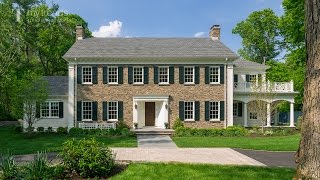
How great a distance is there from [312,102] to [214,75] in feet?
81.3

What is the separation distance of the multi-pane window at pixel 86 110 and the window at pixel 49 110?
2410mm

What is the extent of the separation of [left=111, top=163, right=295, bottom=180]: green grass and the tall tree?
150ft

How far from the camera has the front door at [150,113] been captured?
30875 mm

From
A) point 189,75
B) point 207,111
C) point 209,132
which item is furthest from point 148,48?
point 209,132

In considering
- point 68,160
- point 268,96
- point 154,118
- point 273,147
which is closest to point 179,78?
point 154,118

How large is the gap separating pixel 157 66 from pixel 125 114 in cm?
472

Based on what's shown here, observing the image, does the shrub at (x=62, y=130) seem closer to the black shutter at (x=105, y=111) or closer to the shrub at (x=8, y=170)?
the black shutter at (x=105, y=111)

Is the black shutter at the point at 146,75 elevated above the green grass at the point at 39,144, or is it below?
above

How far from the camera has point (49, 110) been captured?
99.9 feet

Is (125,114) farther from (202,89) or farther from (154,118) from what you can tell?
(202,89)

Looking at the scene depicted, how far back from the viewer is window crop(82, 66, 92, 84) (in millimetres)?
29742

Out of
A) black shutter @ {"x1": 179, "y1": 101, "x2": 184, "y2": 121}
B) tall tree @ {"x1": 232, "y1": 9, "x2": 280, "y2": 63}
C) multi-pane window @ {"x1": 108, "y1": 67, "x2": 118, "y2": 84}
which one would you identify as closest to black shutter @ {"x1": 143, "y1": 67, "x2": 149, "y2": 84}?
multi-pane window @ {"x1": 108, "y1": 67, "x2": 118, "y2": 84}

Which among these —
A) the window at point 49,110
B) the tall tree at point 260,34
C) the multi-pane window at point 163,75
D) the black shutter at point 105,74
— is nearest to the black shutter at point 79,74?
the black shutter at point 105,74

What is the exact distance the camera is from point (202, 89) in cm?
2998
